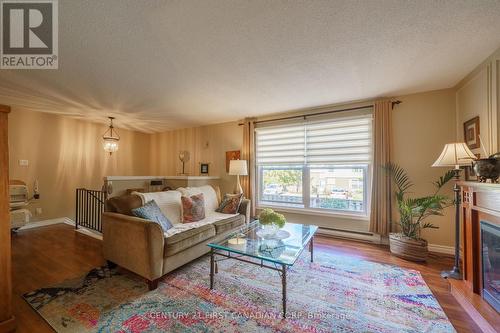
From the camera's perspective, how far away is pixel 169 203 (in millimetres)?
2877

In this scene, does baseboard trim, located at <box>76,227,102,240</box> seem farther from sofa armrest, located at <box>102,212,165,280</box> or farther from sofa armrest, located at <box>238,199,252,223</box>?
sofa armrest, located at <box>238,199,252,223</box>

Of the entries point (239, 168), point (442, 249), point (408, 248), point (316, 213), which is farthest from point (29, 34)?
point (442, 249)

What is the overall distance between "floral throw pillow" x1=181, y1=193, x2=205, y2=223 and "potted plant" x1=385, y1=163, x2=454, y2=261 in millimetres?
2755

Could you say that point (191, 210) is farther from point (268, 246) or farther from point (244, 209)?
point (268, 246)

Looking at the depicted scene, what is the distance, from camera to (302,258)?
2.72 metres

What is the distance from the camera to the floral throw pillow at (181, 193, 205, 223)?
9.49 ft

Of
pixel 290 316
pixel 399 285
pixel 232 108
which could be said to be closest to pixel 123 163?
pixel 232 108

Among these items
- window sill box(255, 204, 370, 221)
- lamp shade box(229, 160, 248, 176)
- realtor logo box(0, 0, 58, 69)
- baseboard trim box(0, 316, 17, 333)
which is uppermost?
realtor logo box(0, 0, 58, 69)

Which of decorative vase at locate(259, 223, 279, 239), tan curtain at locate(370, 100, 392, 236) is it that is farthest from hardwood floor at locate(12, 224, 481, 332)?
decorative vase at locate(259, 223, 279, 239)

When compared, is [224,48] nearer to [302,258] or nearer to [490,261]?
[302,258]

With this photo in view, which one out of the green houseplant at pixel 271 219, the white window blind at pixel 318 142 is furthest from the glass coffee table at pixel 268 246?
the white window blind at pixel 318 142

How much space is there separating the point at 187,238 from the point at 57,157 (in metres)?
4.16

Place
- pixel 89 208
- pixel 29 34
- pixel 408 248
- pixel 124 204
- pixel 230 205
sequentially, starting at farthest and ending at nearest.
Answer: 1. pixel 89 208
2. pixel 230 205
3. pixel 408 248
4. pixel 124 204
5. pixel 29 34

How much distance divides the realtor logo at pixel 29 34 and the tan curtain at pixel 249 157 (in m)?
3.01
